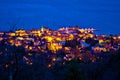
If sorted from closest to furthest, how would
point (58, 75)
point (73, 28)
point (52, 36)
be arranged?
point (58, 75) → point (52, 36) → point (73, 28)

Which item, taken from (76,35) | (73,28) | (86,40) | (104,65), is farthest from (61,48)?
(104,65)

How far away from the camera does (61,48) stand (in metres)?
23.3

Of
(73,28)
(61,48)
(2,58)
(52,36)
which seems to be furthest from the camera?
(73,28)

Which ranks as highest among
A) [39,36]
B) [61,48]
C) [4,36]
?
→ [39,36]

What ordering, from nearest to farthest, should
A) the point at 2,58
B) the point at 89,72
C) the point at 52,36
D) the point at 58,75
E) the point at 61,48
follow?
the point at 2,58, the point at 89,72, the point at 58,75, the point at 61,48, the point at 52,36

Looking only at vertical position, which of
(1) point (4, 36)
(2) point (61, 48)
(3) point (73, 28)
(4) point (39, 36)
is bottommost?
(1) point (4, 36)

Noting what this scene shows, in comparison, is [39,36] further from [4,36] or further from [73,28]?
[4,36]

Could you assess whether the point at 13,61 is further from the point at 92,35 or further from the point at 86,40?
the point at 92,35

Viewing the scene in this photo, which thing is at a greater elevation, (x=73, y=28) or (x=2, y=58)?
(x=73, y=28)

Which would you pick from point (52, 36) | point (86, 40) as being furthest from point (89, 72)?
point (52, 36)

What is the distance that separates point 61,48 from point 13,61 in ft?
46.8

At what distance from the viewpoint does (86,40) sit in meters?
25.9

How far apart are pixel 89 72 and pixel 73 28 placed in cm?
1975

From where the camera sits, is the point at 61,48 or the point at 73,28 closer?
the point at 61,48
